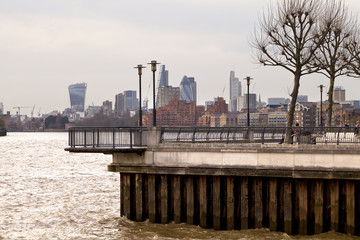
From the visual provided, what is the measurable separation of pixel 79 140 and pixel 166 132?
13.2ft


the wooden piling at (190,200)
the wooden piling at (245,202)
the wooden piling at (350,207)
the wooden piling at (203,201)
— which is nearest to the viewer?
the wooden piling at (350,207)

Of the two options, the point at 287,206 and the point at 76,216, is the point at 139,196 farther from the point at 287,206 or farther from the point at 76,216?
the point at 76,216

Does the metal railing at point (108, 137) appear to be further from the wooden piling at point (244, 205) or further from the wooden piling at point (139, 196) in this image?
the wooden piling at point (244, 205)

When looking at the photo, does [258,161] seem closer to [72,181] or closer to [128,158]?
[128,158]

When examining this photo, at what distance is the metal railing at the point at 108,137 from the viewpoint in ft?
79.9

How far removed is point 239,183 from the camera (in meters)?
A: 22.2

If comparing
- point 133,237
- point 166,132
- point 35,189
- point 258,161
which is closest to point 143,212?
point 133,237

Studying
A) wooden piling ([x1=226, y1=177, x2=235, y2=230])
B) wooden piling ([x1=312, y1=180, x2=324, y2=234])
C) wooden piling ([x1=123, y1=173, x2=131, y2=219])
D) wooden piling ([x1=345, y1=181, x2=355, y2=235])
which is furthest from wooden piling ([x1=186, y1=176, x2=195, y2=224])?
wooden piling ([x1=345, y1=181, x2=355, y2=235])

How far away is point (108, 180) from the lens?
161 feet

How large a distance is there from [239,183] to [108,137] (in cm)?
656

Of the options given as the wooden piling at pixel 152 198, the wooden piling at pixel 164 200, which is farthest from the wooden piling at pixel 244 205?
the wooden piling at pixel 152 198

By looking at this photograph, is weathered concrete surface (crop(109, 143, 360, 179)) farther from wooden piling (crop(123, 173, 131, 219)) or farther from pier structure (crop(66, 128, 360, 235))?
wooden piling (crop(123, 173, 131, 219))

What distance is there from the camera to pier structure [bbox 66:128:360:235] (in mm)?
21047

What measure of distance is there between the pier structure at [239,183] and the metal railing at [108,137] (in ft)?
0.20
